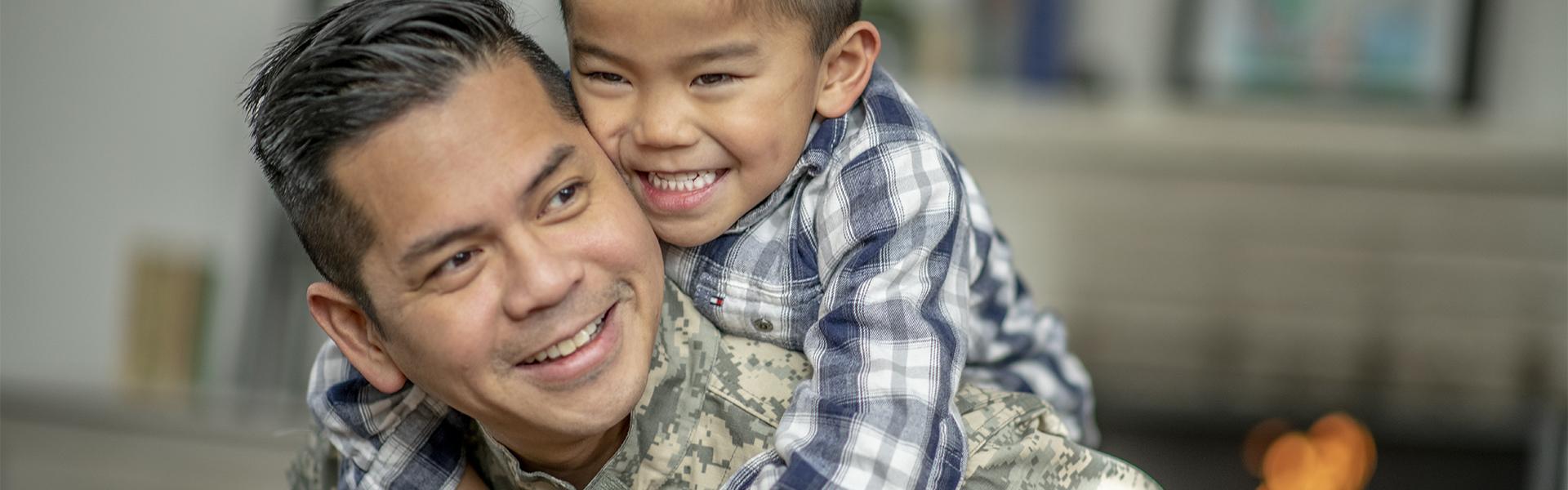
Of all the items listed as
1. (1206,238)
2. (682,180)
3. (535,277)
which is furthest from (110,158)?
(535,277)

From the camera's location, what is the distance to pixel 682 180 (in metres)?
1.19

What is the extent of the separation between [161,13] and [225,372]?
112 centimetres

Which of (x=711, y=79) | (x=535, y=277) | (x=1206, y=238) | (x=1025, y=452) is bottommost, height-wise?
(x=1206, y=238)

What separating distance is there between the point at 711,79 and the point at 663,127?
7 centimetres

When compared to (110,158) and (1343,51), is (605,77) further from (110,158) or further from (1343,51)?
(110,158)

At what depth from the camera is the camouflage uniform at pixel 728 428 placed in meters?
1.18

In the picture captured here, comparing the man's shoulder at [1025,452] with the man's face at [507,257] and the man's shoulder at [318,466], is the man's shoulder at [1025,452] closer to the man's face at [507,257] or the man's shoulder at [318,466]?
the man's face at [507,257]

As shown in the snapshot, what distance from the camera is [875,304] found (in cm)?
109

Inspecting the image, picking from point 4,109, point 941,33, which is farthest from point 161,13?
point 941,33

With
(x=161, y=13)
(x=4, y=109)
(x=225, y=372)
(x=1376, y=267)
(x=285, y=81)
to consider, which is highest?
(x=285, y=81)

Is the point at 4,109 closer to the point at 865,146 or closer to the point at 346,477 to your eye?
Result: the point at 346,477

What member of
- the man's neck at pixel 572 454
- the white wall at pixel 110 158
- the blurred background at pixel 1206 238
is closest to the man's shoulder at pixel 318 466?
the man's neck at pixel 572 454

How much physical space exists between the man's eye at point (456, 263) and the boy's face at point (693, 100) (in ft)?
0.62

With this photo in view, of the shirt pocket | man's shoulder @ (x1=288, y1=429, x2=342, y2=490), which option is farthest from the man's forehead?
man's shoulder @ (x1=288, y1=429, x2=342, y2=490)
